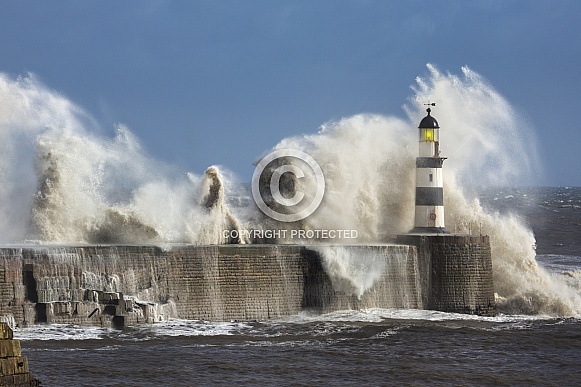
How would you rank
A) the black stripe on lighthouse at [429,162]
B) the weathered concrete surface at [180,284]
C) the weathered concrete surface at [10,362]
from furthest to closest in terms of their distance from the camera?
the black stripe on lighthouse at [429,162]
the weathered concrete surface at [180,284]
the weathered concrete surface at [10,362]

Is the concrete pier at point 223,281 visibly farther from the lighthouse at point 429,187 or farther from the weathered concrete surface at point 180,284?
the lighthouse at point 429,187

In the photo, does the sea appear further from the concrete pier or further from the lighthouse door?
the lighthouse door

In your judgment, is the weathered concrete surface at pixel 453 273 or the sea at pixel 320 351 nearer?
the sea at pixel 320 351

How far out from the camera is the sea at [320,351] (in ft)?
52.6

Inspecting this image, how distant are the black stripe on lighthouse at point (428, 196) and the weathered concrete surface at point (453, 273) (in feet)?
4.17

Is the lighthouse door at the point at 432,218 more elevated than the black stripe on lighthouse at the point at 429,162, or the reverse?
the black stripe on lighthouse at the point at 429,162

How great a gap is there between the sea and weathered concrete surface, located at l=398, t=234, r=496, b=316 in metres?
0.28

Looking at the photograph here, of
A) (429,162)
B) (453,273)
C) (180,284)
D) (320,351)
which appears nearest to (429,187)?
(429,162)

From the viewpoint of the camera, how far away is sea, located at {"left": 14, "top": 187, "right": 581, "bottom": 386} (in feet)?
52.6

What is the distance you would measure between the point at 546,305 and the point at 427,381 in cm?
740

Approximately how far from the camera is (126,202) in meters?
23.7

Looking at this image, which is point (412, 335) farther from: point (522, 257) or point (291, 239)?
point (522, 257)

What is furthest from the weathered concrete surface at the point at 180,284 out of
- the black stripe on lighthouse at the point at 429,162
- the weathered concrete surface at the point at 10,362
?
the weathered concrete surface at the point at 10,362

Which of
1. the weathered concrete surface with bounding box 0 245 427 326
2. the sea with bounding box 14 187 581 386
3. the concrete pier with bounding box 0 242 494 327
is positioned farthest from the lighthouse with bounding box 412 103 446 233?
the sea with bounding box 14 187 581 386
